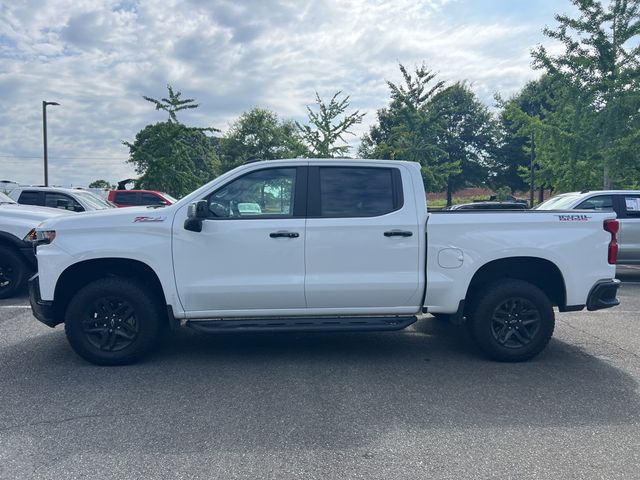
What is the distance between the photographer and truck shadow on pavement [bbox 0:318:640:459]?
11.8 ft

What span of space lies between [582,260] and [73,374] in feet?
16.6

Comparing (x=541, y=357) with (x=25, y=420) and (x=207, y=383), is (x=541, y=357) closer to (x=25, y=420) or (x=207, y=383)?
(x=207, y=383)

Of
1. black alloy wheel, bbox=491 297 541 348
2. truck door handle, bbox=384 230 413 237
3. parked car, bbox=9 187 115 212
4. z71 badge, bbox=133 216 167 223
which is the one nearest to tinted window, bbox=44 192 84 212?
parked car, bbox=9 187 115 212

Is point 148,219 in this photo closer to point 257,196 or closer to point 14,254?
point 257,196

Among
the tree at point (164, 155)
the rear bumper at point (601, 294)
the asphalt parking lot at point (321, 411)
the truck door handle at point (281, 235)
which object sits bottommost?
the asphalt parking lot at point (321, 411)

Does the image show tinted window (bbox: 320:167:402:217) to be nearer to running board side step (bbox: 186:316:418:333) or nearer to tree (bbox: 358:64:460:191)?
running board side step (bbox: 186:316:418:333)

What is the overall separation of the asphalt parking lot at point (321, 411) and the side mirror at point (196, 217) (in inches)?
53.9

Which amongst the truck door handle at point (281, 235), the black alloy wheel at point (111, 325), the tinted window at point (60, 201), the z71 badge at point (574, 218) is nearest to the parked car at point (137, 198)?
the tinted window at point (60, 201)

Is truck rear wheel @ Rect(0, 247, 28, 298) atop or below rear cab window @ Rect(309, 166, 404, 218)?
below

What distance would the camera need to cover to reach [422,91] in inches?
942

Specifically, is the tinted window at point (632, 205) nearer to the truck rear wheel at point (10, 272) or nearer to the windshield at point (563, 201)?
the windshield at point (563, 201)

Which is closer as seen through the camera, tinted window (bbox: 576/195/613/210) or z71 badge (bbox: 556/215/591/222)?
→ z71 badge (bbox: 556/215/591/222)

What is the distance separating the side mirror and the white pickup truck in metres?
0.02

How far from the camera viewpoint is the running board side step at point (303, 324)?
485 centimetres
